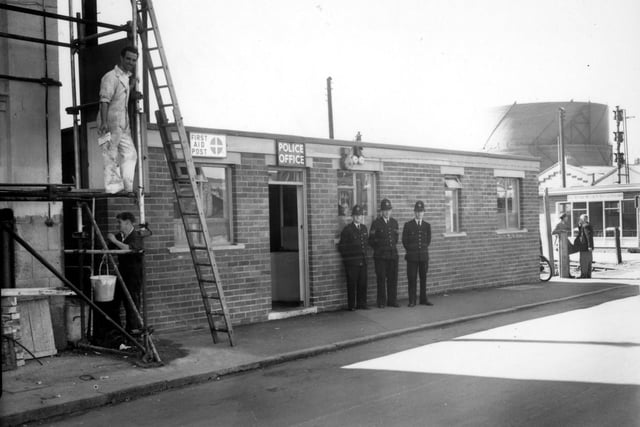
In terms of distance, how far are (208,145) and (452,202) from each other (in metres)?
7.68

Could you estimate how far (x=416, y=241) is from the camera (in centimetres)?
1406

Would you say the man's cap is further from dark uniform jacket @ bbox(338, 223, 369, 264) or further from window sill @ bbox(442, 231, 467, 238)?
window sill @ bbox(442, 231, 467, 238)

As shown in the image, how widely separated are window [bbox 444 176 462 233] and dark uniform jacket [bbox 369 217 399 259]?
309 centimetres

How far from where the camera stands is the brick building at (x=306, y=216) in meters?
10.9

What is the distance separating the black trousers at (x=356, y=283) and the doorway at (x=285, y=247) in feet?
3.38

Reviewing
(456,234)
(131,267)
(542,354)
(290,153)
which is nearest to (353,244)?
(290,153)

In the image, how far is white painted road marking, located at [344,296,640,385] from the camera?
7.61m

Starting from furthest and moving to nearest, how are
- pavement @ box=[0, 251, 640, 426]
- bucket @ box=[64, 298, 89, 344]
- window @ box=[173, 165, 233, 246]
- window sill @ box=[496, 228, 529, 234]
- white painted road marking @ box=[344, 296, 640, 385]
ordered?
window sill @ box=[496, 228, 529, 234]
window @ box=[173, 165, 233, 246]
bucket @ box=[64, 298, 89, 344]
white painted road marking @ box=[344, 296, 640, 385]
pavement @ box=[0, 251, 640, 426]

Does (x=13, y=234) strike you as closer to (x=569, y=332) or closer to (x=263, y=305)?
(x=263, y=305)

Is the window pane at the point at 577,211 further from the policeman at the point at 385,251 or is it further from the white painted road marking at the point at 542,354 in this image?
the white painted road marking at the point at 542,354

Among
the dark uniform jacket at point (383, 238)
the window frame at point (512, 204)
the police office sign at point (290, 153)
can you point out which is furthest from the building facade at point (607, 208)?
the police office sign at point (290, 153)

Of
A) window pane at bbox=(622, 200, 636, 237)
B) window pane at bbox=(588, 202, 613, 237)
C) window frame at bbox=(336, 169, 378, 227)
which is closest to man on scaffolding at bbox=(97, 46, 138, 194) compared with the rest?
window frame at bbox=(336, 169, 378, 227)

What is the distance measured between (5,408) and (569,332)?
8197mm

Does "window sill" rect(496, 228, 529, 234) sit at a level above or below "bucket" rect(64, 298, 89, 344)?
above
